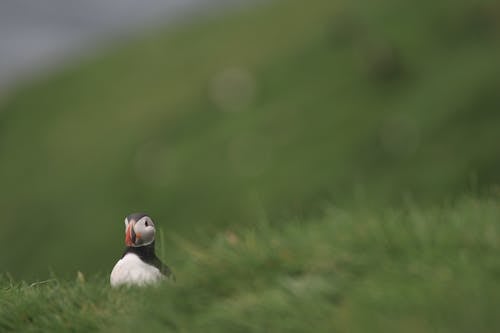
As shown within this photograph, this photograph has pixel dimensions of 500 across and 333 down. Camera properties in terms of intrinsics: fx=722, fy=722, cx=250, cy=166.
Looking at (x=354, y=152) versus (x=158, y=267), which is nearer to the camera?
(x=158, y=267)

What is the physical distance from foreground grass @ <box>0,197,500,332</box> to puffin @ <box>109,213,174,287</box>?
4.5 inches

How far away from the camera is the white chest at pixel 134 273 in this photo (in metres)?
5.98

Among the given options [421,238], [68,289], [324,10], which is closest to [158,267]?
[68,289]

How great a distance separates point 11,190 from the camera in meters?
84.6

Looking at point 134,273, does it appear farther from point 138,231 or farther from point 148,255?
point 138,231

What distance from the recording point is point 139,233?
20.0 feet

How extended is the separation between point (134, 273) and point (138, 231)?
0.35m

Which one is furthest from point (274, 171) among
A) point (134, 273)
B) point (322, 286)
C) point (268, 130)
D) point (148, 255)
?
point (322, 286)

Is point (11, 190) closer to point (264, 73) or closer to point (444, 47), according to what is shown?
point (264, 73)

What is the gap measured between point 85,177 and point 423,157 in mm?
40444

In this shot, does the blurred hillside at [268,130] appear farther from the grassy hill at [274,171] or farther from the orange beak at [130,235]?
the orange beak at [130,235]

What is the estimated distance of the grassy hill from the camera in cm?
498

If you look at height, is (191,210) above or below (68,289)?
above

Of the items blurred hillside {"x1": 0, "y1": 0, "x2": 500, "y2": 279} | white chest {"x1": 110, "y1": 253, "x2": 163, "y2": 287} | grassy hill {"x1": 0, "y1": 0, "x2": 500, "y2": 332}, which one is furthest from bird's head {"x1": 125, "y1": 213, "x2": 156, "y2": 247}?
blurred hillside {"x1": 0, "y1": 0, "x2": 500, "y2": 279}
